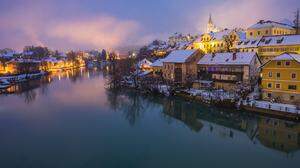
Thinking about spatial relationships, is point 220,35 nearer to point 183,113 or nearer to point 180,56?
point 180,56

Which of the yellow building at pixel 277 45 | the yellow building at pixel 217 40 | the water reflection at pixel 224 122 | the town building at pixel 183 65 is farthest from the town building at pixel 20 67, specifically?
the yellow building at pixel 277 45

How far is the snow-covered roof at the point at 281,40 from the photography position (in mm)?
25359

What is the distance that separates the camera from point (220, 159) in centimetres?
1148

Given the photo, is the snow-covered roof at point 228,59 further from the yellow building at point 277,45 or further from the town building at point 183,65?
the yellow building at point 277,45

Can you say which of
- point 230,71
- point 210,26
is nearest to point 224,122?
point 230,71

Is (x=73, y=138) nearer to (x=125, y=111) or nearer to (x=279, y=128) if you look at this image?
(x=125, y=111)

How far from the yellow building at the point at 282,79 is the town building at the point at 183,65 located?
848 centimetres

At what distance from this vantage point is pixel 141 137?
47.2ft

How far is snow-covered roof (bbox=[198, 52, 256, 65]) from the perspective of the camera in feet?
76.0

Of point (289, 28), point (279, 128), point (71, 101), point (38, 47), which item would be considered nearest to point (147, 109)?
point (71, 101)

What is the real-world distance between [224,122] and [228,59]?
9092mm

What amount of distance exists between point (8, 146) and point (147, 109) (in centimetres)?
1052

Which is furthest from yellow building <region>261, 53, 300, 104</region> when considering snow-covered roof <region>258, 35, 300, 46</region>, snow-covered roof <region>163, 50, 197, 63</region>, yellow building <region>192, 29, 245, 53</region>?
yellow building <region>192, 29, 245, 53</region>

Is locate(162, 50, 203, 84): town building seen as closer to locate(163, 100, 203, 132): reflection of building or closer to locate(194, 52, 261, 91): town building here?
locate(194, 52, 261, 91): town building
